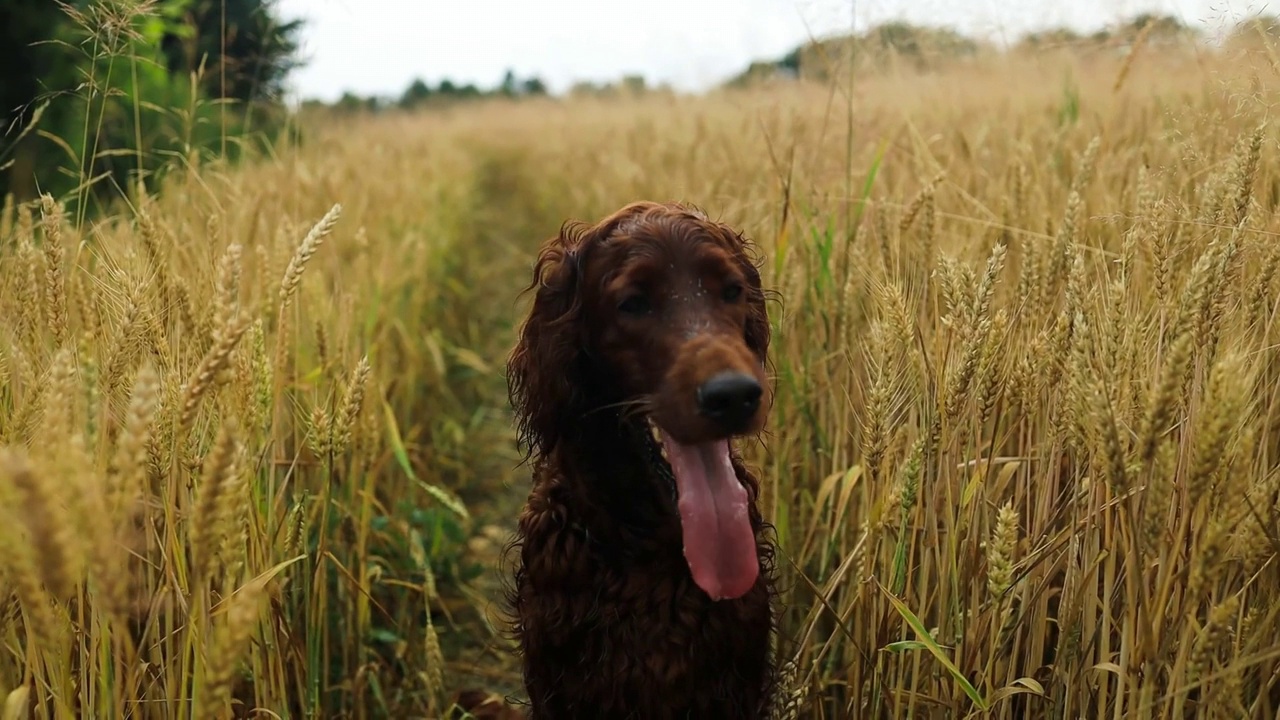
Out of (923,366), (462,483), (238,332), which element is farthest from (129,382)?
(462,483)

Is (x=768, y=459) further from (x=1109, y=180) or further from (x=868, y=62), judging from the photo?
(x=868, y=62)

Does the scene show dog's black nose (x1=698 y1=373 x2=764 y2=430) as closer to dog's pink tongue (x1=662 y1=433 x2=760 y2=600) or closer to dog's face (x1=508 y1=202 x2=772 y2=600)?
dog's face (x1=508 y1=202 x2=772 y2=600)

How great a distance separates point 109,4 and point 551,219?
5629 millimetres

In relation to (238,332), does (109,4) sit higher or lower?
higher

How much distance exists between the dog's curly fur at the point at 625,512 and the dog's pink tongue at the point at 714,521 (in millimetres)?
137

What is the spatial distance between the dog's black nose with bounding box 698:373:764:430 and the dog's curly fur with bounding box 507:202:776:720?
12 cm

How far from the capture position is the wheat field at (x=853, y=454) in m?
1.10

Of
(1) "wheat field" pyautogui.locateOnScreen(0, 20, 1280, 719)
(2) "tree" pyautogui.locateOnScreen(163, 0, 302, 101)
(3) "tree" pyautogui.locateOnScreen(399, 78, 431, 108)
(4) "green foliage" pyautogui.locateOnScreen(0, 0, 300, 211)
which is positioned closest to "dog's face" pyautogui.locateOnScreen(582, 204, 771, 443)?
(1) "wheat field" pyautogui.locateOnScreen(0, 20, 1280, 719)

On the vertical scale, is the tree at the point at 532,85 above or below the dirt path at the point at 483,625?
above

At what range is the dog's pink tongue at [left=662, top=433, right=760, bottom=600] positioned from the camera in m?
1.60

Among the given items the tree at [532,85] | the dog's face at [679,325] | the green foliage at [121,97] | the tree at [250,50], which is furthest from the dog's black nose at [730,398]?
the tree at [532,85]

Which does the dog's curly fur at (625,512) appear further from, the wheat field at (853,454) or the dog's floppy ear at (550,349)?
the wheat field at (853,454)

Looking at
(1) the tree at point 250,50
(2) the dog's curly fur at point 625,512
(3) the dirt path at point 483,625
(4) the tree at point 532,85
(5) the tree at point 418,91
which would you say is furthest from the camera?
(5) the tree at point 418,91

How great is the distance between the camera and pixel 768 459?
2.55 metres
